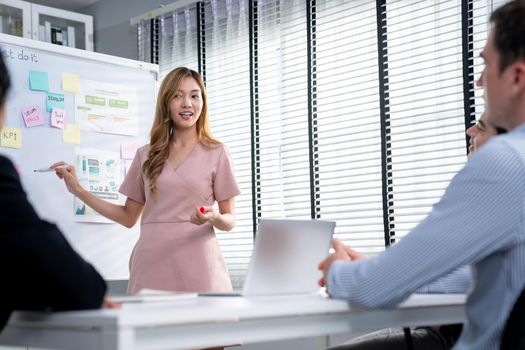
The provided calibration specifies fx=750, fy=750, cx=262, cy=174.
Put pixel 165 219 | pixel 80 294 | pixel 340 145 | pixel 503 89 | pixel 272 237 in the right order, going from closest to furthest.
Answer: pixel 80 294 < pixel 503 89 < pixel 272 237 < pixel 165 219 < pixel 340 145

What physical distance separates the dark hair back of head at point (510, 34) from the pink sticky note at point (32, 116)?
268 centimetres

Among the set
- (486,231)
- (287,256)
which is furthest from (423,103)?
(486,231)

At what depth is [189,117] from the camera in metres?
3.08

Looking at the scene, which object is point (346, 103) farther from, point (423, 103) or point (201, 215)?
point (201, 215)

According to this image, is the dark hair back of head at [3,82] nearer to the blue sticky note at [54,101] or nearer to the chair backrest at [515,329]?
the chair backrest at [515,329]

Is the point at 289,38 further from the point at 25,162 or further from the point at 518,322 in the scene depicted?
the point at 518,322

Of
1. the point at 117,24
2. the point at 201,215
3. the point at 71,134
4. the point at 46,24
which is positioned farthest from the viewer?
the point at 117,24

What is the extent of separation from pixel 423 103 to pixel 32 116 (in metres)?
1.85

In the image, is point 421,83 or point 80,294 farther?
point 421,83

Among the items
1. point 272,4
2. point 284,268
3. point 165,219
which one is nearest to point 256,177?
point 272,4

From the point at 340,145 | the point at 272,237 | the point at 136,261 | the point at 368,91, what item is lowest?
the point at 136,261

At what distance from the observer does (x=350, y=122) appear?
3.75 metres

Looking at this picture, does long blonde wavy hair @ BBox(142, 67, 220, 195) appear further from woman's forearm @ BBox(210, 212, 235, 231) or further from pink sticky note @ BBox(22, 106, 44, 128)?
pink sticky note @ BBox(22, 106, 44, 128)

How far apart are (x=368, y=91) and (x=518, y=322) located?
2.55 metres
